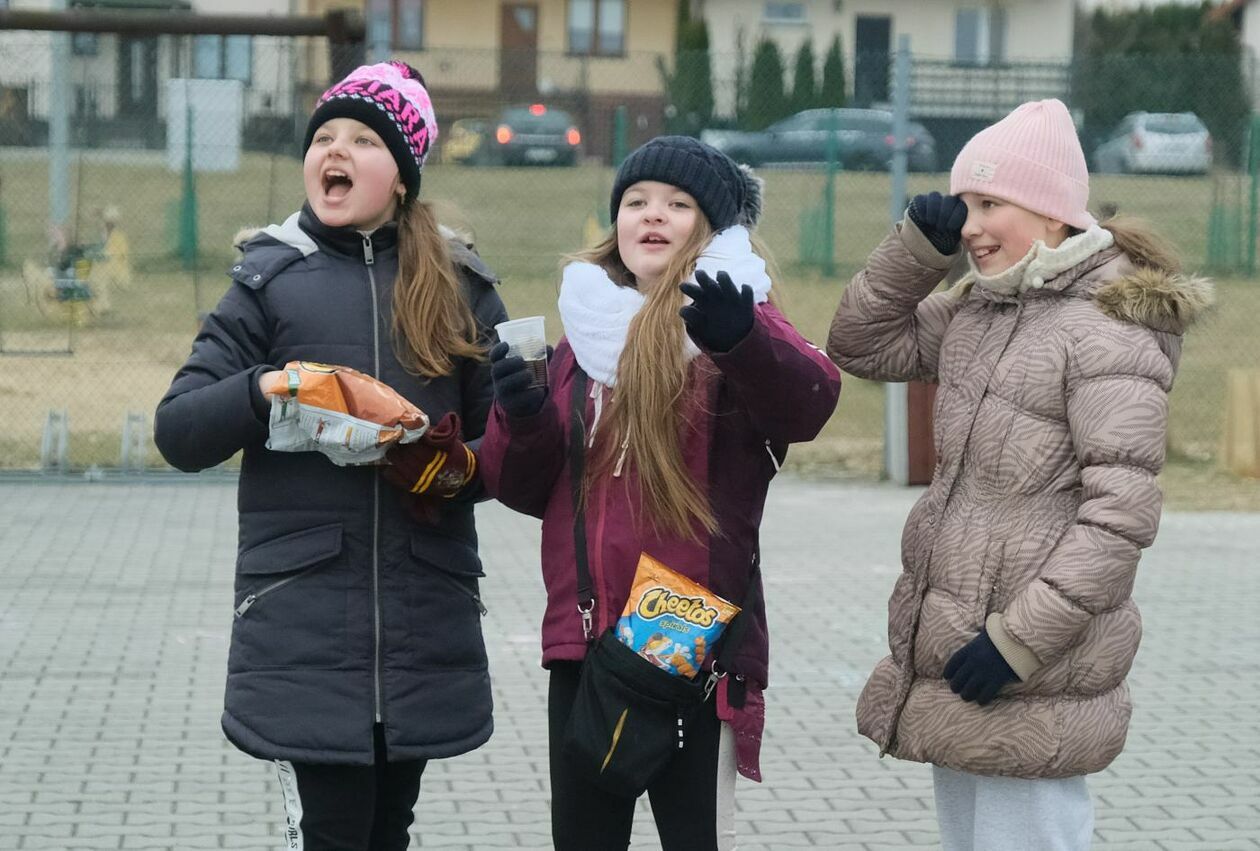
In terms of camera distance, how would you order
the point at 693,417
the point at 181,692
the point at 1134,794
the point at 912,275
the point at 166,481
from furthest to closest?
the point at 166,481 < the point at 181,692 < the point at 1134,794 < the point at 912,275 < the point at 693,417

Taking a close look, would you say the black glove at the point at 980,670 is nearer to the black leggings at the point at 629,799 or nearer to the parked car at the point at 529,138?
the black leggings at the point at 629,799

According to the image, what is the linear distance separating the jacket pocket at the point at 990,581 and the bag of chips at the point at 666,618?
0.48 meters

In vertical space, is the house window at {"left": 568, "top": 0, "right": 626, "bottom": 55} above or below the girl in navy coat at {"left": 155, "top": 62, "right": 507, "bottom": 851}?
above

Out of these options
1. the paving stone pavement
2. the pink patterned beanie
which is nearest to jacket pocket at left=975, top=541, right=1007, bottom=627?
the pink patterned beanie

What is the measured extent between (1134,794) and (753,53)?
7.91 metres

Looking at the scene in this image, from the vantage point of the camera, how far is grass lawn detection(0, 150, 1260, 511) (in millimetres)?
10969

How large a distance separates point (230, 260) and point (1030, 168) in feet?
30.5

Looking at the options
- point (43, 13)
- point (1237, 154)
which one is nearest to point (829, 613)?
point (43, 13)

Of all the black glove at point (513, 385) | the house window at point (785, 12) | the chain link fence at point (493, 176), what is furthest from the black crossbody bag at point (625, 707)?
the house window at point (785, 12)

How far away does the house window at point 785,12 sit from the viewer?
42.1 meters

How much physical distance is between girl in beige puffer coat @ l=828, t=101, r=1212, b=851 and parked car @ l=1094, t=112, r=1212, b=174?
30.6ft

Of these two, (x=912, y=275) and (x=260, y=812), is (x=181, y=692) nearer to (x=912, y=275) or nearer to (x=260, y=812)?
(x=260, y=812)

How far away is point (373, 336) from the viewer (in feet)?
10.7

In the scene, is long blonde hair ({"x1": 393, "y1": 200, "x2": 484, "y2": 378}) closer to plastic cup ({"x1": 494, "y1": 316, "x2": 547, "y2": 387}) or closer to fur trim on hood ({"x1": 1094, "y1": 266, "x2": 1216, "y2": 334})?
plastic cup ({"x1": 494, "y1": 316, "x2": 547, "y2": 387})
